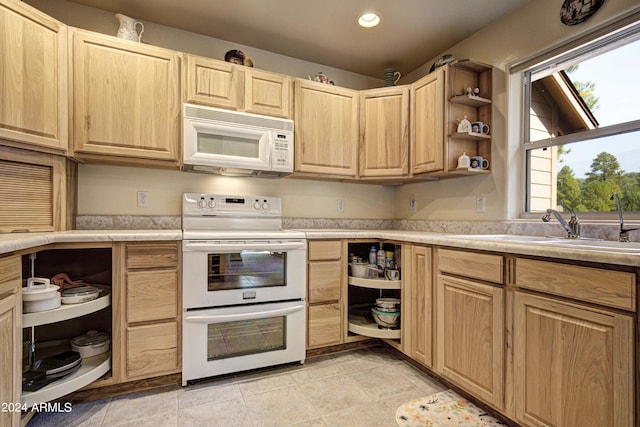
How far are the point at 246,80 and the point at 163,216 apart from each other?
3.97 feet

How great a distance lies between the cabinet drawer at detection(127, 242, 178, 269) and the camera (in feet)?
5.86

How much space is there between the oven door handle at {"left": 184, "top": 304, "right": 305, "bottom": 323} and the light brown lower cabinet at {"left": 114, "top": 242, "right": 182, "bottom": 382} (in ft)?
0.38

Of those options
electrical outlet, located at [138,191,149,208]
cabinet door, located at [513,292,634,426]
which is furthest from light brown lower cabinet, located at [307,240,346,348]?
electrical outlet, located at [138,191,149,208]

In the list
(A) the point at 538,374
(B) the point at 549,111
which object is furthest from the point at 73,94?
(B) the point at 549,111

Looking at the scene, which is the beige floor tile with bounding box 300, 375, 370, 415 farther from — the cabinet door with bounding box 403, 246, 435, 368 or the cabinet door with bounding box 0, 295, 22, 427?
the cabinet door with bounding box 0, 295, 22, 427

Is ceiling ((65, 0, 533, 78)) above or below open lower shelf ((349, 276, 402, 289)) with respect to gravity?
above

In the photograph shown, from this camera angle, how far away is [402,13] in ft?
7.29

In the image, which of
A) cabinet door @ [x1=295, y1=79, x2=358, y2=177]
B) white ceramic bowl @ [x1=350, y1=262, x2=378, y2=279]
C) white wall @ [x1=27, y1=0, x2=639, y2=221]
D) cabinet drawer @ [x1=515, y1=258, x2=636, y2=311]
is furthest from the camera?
cabinet door @ [x1=295, y1=79, x2=358, y2=177]

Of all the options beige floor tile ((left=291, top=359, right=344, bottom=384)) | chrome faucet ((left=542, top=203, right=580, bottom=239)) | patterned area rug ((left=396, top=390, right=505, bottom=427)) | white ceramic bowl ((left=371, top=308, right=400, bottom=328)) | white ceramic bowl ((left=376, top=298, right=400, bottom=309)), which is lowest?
beige floor tile ((left=291, top=359, right=344, bottom=384))

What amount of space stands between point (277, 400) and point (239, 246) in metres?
0.92

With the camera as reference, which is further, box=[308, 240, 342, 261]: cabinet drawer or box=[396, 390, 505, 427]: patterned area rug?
box=[308, 240, 342, 261]: cabinet drawer

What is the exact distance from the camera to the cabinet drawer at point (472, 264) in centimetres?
153

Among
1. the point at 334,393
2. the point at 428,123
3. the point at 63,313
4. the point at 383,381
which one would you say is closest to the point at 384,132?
the point at 428,123

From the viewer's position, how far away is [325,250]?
7.48ft
